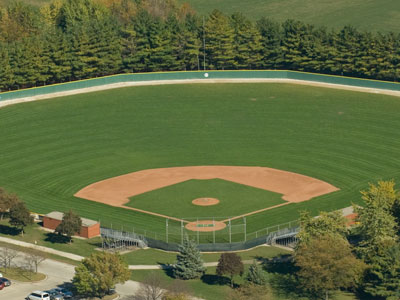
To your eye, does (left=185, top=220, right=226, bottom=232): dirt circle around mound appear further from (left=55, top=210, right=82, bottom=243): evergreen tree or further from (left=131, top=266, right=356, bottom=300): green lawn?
(left=55, top=210, right=82, bottom=243): evergreen tree

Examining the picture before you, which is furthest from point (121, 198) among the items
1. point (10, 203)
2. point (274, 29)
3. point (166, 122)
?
point (274, 29)

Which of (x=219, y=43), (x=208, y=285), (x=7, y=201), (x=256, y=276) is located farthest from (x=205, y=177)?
(x=219, y=43)

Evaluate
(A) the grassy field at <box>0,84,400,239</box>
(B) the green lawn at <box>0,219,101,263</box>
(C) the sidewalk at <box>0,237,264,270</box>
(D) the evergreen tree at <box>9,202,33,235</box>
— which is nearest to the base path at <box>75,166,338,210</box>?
(A) the grassy field at <box>0,84,400,239</box>

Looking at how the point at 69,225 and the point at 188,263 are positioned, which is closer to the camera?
the point at 188,263

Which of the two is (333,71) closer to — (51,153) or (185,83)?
(185,83)

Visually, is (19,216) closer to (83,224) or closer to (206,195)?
(83,224)

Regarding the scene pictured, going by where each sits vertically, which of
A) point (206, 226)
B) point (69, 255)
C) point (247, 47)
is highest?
point (247, 47)

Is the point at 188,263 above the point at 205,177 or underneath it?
underneath
